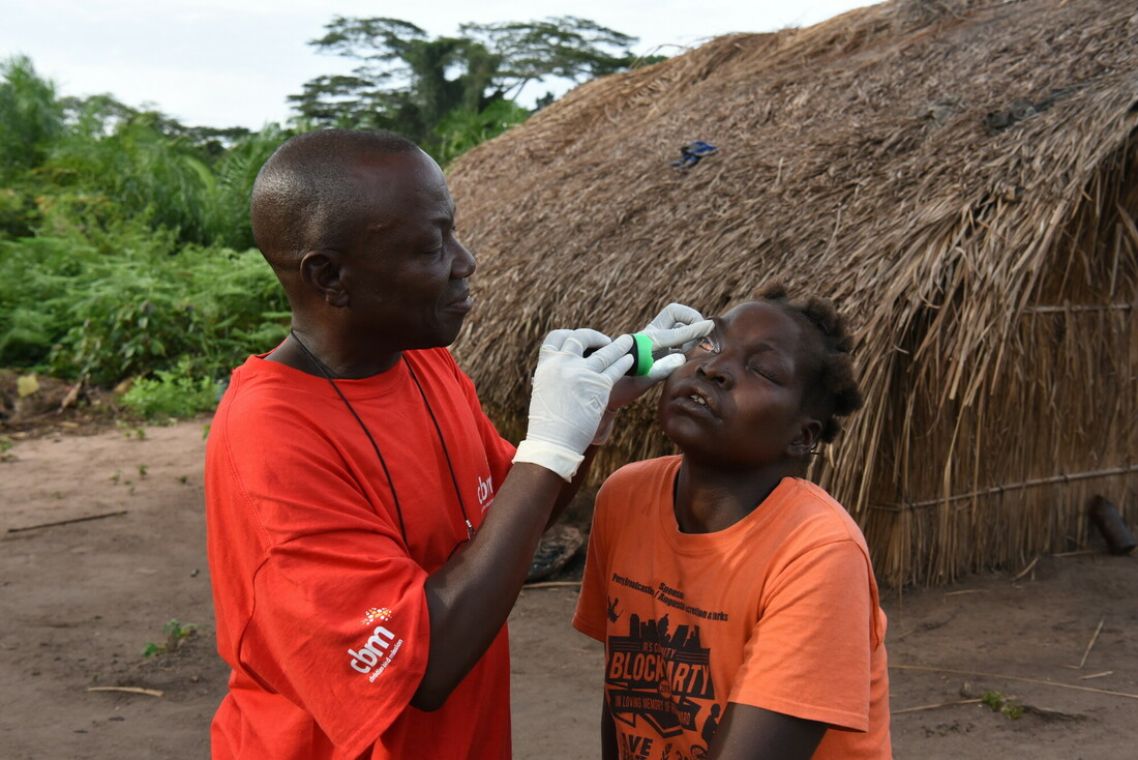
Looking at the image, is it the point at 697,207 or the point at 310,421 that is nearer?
the point at 310,421

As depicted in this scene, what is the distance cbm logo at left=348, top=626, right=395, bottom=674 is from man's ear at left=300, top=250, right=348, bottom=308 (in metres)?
0.46

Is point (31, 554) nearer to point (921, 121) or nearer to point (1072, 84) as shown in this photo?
point (921, 121)

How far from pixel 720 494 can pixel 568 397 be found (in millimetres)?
306

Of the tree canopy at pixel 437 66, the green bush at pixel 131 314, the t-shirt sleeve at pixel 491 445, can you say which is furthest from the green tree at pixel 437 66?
the t-shirt sleeve at pixel 491 445

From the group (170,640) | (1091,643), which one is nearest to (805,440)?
(1091,643)

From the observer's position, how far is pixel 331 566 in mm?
1267

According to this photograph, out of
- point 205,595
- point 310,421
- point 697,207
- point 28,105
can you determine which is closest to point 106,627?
point 205,595

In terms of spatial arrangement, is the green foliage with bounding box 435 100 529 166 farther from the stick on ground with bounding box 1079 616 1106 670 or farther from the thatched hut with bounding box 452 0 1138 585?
the stick on ground with bounding box 1079 616 1106 670

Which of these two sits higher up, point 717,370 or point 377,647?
point 717,370

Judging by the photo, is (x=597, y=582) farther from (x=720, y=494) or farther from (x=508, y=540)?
(x=508, y=540)

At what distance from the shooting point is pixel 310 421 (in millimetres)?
1383

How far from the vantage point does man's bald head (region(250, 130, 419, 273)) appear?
4.61 ft

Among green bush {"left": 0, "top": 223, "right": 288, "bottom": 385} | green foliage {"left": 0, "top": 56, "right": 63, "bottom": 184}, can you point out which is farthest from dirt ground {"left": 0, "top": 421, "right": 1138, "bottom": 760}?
green foliage {"left": 0, "top": 56, "right": 63, "bottom": 184}

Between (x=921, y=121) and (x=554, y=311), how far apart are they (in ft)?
6.12
